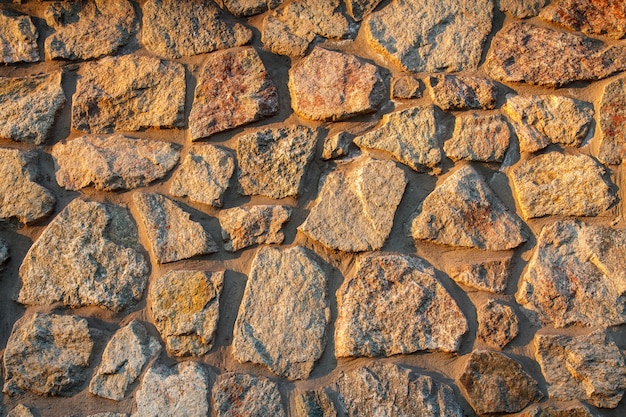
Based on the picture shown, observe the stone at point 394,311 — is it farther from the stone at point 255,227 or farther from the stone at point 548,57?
the stone at point 548,57

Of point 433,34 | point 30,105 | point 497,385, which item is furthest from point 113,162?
point 497,385

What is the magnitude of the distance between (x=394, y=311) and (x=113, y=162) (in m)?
1.01

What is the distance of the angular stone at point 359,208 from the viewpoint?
1.76 metres

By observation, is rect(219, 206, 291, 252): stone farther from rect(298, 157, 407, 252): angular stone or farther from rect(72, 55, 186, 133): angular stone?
rect(72, 55, 186, 133): angular stone

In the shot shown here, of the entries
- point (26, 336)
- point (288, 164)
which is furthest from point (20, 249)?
point (288, 164)

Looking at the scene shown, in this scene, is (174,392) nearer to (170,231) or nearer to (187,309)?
(187,309)

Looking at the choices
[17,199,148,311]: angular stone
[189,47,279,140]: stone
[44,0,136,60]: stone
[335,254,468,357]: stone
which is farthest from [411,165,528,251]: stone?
[44,0,136,60]: stone

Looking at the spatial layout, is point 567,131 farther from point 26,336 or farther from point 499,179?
point 26,336

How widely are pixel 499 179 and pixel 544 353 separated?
52 centimetres

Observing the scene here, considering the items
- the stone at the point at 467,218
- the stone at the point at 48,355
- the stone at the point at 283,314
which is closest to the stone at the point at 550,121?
the stone at the point at 467,218

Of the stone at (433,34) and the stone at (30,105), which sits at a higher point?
the stone at (433,34)

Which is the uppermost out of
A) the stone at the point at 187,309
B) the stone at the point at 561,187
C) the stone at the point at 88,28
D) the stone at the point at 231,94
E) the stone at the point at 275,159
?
the stone at the point at 88,28

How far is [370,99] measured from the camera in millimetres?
1818

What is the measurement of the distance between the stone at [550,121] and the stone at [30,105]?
4.92ft
